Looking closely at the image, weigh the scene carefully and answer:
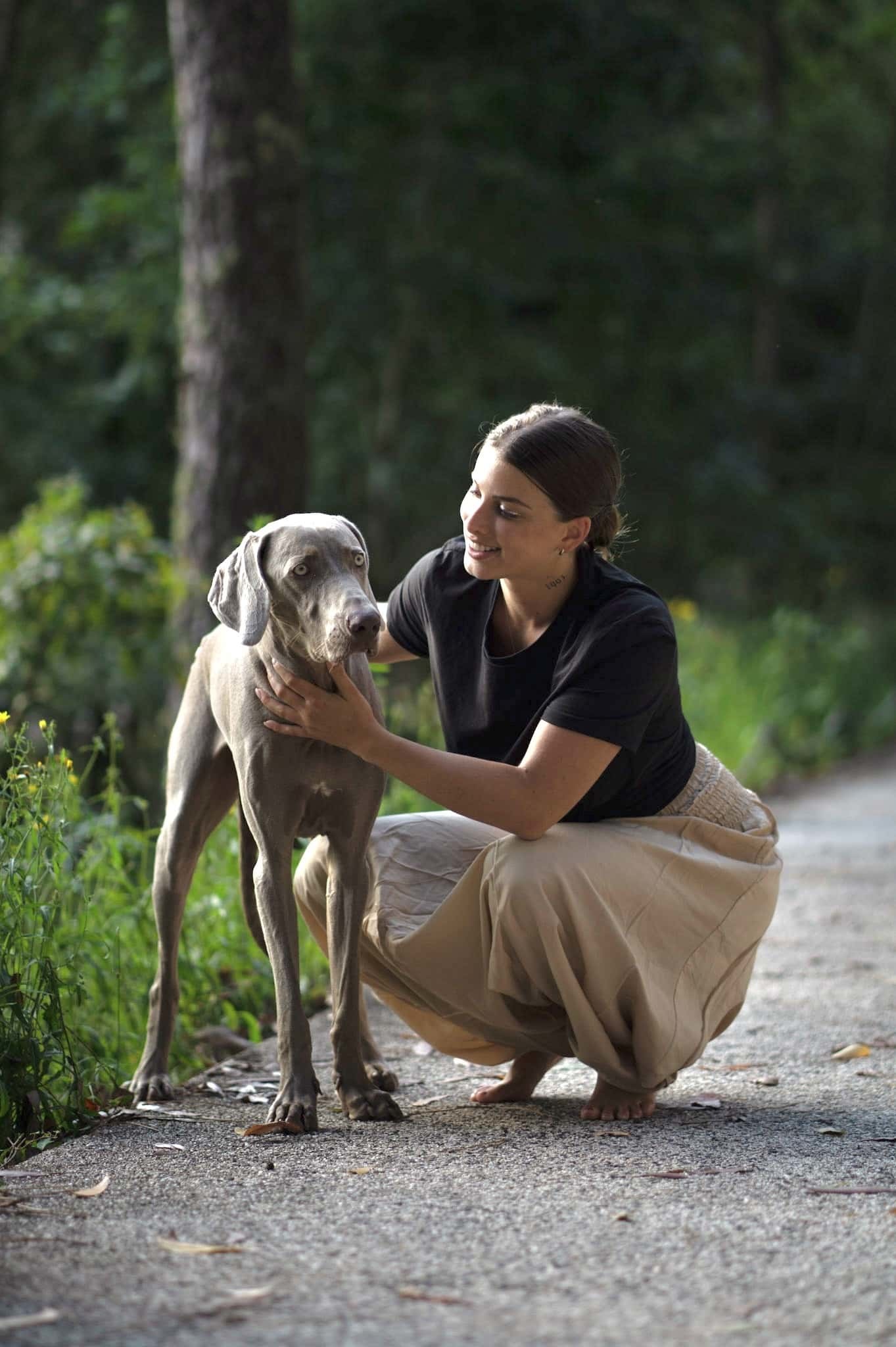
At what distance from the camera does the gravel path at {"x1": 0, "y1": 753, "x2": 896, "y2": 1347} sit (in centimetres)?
230

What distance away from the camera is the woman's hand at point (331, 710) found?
10.9ft

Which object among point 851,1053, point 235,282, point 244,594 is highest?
point 235,282

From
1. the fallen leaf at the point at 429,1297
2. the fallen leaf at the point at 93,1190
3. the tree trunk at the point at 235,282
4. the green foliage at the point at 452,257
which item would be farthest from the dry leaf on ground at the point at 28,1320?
the green foliage at the point at 452,257

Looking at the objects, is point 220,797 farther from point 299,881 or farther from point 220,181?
point 220,181

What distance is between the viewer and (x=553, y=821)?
3.46 meters

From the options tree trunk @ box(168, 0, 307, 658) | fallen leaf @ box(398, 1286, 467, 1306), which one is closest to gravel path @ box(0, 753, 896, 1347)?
fallen leaf @ box(398, 1286, 467, 1306)

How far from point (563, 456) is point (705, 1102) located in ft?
5.37

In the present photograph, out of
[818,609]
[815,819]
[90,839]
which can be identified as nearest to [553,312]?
[818,609]

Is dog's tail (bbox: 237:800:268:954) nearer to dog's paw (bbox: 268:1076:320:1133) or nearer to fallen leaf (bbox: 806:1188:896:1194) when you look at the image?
dog's paw (bbox: 268:1076:320:1133)

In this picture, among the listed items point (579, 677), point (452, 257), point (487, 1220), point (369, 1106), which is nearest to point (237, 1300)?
point (487, 1220)

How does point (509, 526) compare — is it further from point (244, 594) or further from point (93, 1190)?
point (93, 1190)

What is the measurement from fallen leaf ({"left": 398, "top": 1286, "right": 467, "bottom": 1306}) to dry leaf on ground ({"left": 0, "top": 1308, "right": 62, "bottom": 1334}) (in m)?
0.53

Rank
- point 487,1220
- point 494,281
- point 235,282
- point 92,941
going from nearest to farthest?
point 487,1220 < point 92,941 < point 235,282 < point 494,281

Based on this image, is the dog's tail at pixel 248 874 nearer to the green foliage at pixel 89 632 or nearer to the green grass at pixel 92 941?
the green grass at pixel 92 941
